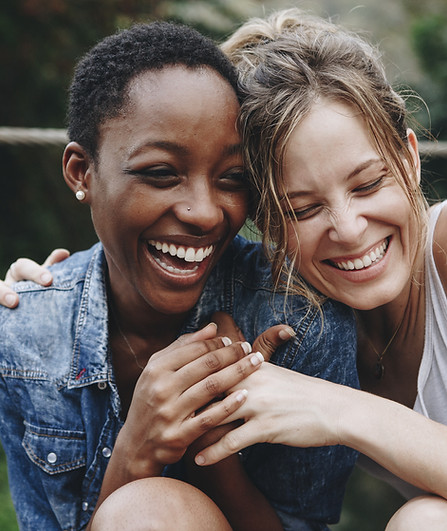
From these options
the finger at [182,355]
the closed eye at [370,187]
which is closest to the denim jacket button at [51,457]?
the finger at [182,355]

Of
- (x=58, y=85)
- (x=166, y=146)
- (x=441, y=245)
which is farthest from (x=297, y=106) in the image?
(x=58, y=85)

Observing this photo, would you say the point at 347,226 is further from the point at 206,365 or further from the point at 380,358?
the point at 380,358

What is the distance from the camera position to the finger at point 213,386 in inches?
68.7

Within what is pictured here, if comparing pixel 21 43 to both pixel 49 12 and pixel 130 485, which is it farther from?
A: pixel 130 485

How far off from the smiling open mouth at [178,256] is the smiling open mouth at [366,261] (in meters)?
0.40

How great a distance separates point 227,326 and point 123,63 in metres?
0.83

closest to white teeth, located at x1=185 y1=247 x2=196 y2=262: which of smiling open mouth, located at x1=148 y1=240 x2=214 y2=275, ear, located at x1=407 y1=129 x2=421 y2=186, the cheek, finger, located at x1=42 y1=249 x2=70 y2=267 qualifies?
smiling open mouth, located at x1=148 y1=240 x2=214 y2=275

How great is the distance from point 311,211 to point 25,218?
12.9ft

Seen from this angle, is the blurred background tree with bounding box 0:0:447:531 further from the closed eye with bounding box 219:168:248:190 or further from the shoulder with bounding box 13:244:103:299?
the closed eye with bounding box 219:168:248:190

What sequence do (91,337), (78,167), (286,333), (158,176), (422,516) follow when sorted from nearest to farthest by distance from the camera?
(422,516) < (158,176) < (286,333) < (78,167) < (91,337)

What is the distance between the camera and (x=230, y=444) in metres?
1.75

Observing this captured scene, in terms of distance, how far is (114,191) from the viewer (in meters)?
1.90

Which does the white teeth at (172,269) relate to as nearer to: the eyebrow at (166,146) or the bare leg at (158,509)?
the eyebrow at (166,146)

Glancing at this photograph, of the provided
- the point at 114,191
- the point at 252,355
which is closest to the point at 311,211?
the point at 252,355
